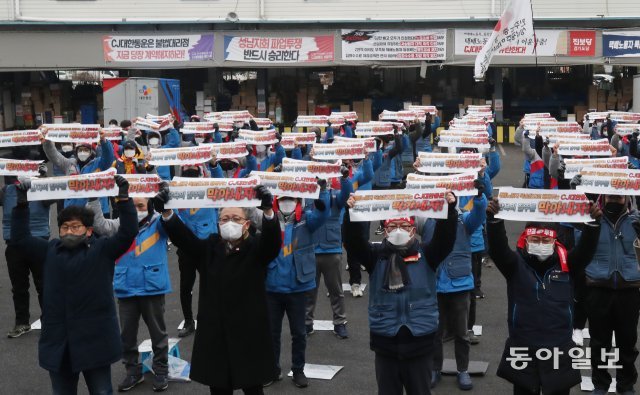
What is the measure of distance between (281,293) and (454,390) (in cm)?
179

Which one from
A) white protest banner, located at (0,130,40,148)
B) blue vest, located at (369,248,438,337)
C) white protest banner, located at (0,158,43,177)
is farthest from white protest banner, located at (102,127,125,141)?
blue vest, located at (369,248,438,337)

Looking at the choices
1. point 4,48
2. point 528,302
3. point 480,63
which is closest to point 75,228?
point 528,302

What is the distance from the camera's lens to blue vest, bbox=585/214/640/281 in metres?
7.38

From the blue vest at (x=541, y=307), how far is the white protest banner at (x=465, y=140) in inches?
197

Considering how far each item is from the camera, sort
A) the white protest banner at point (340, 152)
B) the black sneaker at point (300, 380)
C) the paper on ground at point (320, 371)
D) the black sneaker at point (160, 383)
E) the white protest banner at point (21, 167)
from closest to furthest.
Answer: the black sneaker at point (160, 383) → the black sneaker at point (300, 380) → the paper on ground at point (320, 371) → the white protest banner at point (21, 167) → the white protest banner at point (340, 152)

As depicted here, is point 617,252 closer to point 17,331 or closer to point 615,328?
point 615,328

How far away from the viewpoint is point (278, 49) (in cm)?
3109

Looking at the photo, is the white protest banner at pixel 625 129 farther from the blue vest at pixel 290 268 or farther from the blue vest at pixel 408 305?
the blue vest at pixel 408 305

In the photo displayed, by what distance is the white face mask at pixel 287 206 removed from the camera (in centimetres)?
802

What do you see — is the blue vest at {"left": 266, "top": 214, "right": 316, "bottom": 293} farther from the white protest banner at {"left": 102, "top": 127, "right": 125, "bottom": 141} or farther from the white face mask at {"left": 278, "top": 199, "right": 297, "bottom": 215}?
the white protest banner at {"left": 102, "top": 127, "right": 125, "bottom": 141}

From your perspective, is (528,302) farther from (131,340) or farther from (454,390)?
(131,340)

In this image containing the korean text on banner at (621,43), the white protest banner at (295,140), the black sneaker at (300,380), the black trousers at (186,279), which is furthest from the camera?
the korean text on banner at (621,43)

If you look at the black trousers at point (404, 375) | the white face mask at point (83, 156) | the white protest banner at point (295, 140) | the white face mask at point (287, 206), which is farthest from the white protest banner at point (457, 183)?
the white protest banner at point (295, 140)

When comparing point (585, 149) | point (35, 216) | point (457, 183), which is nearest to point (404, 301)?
point (457, 183)
